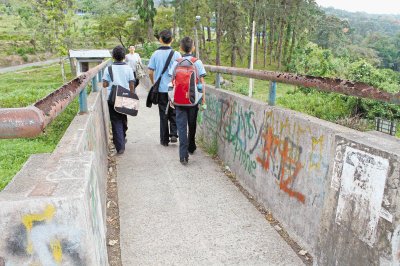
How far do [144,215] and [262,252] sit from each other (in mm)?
1310

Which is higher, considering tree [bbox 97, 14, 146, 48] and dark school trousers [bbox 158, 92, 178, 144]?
tree [bbox 97, 14, 146, 48]

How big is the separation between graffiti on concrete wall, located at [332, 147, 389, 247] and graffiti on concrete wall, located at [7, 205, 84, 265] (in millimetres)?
1664

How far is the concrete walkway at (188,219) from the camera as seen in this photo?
3258 millimetres

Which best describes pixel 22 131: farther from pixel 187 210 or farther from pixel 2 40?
pixel 2 40

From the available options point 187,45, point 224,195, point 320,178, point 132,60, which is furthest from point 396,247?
point 132,60

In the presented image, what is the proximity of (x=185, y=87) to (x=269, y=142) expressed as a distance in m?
1.67

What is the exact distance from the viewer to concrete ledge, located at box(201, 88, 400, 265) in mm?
2244

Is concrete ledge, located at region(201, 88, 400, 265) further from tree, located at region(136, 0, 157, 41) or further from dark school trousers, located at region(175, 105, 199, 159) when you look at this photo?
tree, located at region(136, 0, 157, 41)

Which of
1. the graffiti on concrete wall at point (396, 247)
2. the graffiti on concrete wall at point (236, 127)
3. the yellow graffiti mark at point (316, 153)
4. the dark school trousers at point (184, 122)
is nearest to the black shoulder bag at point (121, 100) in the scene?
the dark school trousers at point (184, 122)

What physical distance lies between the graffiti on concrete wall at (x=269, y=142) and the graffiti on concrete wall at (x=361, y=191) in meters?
0.48

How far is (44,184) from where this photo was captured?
1847 mm

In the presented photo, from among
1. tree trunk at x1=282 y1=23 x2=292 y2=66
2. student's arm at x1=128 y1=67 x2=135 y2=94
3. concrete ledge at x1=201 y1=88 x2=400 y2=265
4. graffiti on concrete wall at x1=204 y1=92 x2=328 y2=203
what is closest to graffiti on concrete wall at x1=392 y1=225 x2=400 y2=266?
concrete ledge at x1=201 y1=88 x2=400 y2=265

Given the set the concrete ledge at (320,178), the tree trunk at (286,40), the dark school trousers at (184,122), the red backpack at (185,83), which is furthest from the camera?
the tree trunk at (286,40)

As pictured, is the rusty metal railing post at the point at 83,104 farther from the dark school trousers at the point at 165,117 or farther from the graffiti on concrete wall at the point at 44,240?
the graffiti on concrete wall at the point at 44,240
